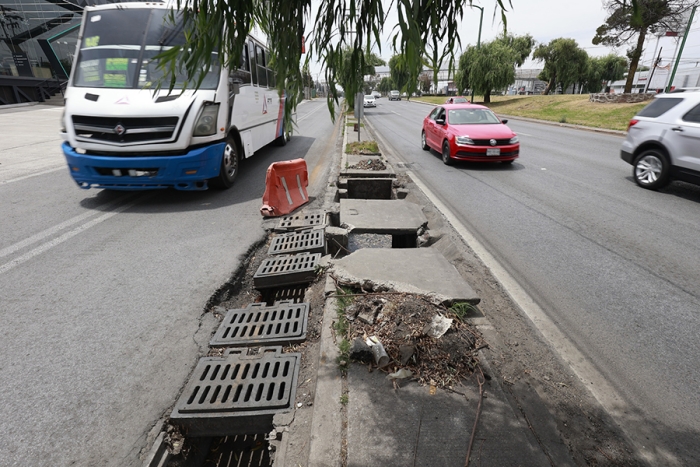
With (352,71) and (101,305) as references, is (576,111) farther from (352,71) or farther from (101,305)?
(101,305)

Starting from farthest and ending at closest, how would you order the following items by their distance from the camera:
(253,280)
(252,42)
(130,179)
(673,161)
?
(252,42) → (673,161) → (130,179) → (253,280)

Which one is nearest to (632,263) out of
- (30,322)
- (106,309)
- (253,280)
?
(253,280)

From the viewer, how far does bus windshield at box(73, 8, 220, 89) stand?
19.8 feet

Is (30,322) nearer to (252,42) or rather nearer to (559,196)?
(252,42)

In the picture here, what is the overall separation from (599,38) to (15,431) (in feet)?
127

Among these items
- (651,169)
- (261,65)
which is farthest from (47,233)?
(651,169)

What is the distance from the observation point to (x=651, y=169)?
7.57 metres

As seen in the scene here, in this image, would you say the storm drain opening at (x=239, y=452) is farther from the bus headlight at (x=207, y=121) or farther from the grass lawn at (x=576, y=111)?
the grass lawn at (x=576, y=111)

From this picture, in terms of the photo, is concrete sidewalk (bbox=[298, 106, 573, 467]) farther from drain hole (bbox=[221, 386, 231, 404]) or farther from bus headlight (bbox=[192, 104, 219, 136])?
bus headlight (bbox=[192, 104, 219, 136])

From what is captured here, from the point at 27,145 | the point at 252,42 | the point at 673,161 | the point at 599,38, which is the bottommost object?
the point at 27,145

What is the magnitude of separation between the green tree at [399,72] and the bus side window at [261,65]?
7.72 m

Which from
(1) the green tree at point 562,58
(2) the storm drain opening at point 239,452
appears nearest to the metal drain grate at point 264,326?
(2) the storm drain opening at point 239,452

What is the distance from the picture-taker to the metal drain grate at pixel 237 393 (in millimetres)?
2201

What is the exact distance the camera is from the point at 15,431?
7.00ft
